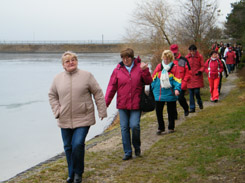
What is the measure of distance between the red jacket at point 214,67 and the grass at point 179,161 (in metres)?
3.97

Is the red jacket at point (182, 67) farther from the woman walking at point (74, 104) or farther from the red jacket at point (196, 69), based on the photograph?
the woman walking at point (74, 104)

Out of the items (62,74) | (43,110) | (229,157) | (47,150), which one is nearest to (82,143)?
(62,74)

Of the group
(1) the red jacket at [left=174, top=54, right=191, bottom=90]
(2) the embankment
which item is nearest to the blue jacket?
(1) the red jacket at [left=174, top=54, right=191, bottom=90]

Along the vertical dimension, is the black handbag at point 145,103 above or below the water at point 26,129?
above

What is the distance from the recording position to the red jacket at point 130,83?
6.12 meters

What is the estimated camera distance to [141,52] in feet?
90.6

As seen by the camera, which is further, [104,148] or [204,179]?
[104,148]

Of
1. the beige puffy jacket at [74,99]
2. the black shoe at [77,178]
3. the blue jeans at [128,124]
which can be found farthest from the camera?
the blue jeans at [128,124]

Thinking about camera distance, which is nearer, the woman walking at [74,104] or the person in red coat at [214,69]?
the woman walking at [74,104]

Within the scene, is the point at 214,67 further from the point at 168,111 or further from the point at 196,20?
the point at 196,20

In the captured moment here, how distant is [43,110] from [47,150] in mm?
6910

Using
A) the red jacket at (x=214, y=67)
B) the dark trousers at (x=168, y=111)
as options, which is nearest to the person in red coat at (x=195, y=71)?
the red jacket at (x=214, y=67)

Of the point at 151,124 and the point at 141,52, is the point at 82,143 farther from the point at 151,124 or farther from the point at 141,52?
the point at 141,52

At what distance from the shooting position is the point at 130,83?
6121 mm
